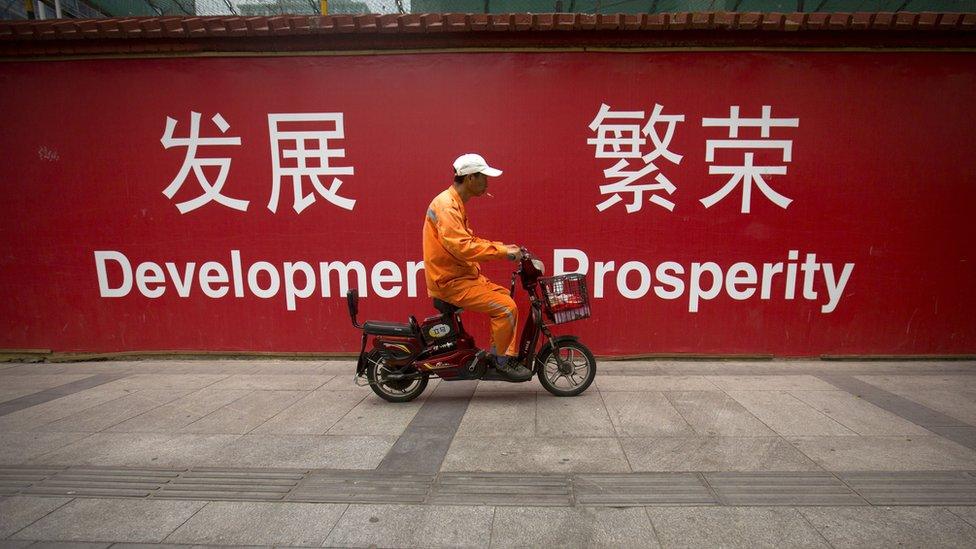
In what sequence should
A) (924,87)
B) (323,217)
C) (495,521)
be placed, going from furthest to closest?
(323,217) → (924,87) → (495,521)

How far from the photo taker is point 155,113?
207 inches

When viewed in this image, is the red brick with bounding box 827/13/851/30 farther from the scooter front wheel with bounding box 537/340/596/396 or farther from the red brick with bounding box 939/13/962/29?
the scooter front wheel with bounding box 537/340/596/396

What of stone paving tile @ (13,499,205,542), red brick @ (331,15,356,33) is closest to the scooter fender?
stone paving tile @ (13,499,205,542)

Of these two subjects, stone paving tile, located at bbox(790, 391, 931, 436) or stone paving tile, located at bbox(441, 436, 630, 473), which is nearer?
stone paving tile, located at bbox(441, 436, 630, 473)

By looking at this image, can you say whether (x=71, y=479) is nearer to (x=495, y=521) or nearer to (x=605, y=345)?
(x=495, y=521)

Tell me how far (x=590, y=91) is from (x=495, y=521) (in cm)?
438

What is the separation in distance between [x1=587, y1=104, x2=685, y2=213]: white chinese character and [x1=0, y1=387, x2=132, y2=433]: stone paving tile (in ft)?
18.3

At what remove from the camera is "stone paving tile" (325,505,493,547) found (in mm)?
2350

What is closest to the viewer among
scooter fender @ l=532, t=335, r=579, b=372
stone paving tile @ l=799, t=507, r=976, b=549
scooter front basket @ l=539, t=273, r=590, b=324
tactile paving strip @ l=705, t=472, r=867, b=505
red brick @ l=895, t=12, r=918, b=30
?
stone paving tile @ l=799, t=507, r=976, b=549

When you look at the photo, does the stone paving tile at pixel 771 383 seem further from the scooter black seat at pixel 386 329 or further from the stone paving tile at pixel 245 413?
the stone paving tile at pixel 245 413

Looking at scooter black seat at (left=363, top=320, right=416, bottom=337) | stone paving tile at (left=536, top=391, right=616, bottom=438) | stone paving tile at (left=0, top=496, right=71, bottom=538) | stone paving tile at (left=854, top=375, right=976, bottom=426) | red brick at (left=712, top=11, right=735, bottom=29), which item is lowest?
stone paving tile at (left=854, top=375, right=976, bottom=426)

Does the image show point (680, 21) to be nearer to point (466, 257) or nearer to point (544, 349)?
point (466, 257)

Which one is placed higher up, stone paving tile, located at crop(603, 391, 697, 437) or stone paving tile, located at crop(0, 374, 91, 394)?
stone paving tile, located at crop(0, 374, 91, 394)

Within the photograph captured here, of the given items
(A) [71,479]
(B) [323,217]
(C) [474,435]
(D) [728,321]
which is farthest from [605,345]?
(A) [71,479]
